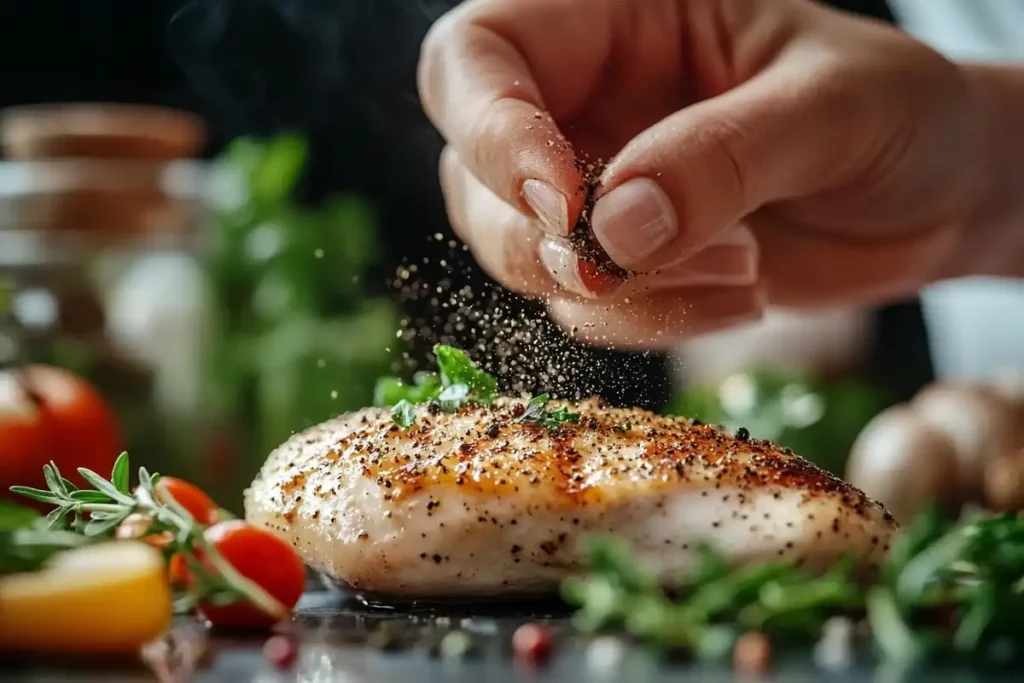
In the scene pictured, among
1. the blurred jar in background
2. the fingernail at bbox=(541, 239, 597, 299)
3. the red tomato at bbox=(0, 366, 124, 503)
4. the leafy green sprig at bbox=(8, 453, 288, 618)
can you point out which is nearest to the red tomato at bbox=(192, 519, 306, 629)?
the leafy green sprig at bbox=(8, 453, 288, 618)

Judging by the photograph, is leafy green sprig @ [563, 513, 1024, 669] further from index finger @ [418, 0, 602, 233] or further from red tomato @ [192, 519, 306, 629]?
index finger @ [418, 0, 602, 233]

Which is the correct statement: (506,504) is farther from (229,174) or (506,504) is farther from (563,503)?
(229,174)

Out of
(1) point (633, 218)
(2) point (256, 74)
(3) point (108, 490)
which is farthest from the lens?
(2) point (256, 74)

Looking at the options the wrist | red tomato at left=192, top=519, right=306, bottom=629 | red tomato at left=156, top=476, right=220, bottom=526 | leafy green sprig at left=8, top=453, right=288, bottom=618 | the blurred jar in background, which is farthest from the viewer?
the blurred jar in background

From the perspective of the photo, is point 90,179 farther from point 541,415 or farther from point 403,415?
point 541,415

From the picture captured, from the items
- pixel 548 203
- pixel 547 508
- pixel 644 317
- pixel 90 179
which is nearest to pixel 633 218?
pixel 548 203

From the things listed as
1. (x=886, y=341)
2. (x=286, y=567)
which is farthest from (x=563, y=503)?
(x=886, y=341)
